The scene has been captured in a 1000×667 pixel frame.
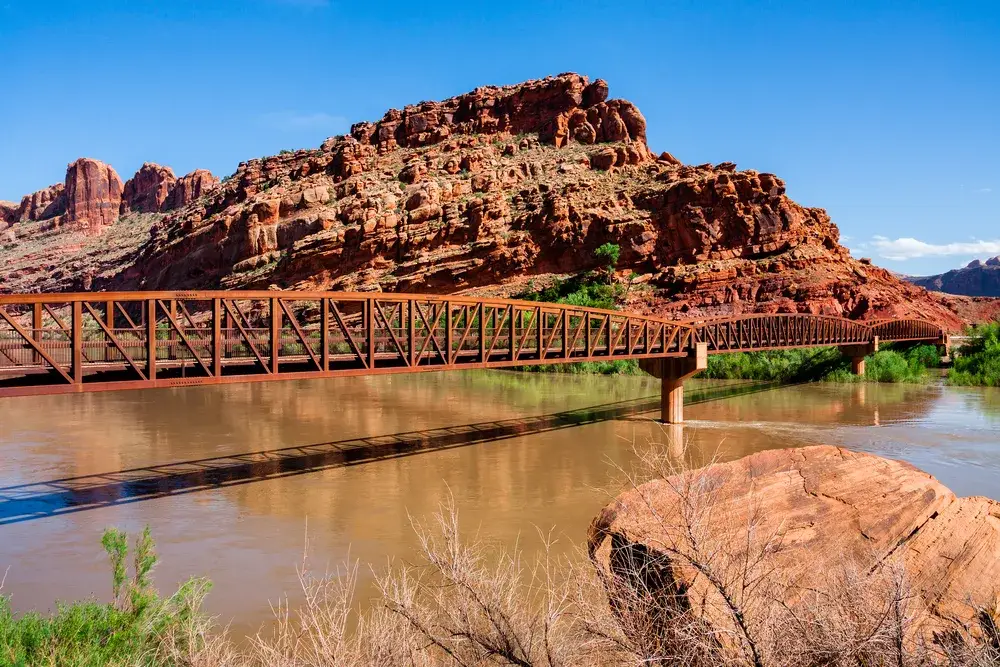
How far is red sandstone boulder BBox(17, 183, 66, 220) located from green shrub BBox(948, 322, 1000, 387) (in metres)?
164

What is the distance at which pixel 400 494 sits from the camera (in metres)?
18.2

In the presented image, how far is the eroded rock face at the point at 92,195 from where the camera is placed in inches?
5664

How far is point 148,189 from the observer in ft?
502

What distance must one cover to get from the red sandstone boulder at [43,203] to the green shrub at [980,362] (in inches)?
6467

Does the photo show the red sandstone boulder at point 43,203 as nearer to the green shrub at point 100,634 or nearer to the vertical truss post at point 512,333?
the vertical truss post at point 512,333

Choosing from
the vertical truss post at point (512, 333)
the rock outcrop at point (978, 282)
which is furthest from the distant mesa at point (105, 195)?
the rock outcrop at point (978, 282)

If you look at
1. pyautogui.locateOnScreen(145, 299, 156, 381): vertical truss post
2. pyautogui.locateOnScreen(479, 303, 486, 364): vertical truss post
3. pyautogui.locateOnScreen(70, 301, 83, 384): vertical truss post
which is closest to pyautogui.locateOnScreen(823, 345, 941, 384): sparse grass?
pyautogui.locateOnScreen(479, 303, 486, 364): vertical truss post

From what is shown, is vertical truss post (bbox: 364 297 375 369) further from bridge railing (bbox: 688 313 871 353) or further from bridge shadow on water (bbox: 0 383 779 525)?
bridge railing (bbox: 688 313 871 353)

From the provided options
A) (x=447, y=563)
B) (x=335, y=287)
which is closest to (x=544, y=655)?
(x=447, y=563)

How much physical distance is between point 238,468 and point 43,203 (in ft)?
557

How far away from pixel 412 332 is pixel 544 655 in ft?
49.6

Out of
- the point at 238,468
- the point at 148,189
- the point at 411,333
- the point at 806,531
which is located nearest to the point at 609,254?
the point at 411,333

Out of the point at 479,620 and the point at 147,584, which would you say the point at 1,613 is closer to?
the point at 147,584

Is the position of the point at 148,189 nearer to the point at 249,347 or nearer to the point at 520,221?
the point at 520,221
